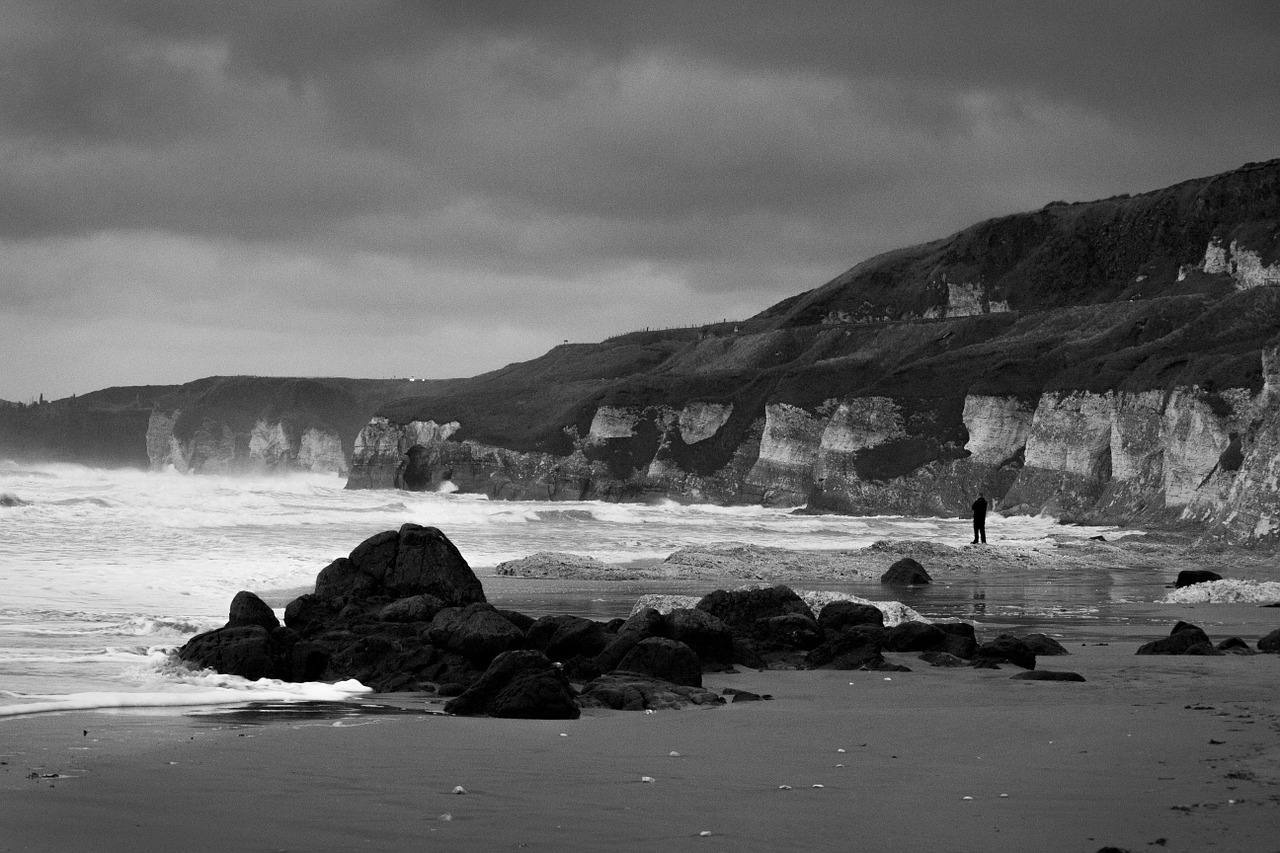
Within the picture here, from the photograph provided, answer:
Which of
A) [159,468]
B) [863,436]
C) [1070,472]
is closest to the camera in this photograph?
[1070,472]

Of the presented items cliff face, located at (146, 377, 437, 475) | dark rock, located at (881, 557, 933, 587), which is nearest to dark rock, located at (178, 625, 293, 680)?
dark rock, located at (881, 557, 933, 587)

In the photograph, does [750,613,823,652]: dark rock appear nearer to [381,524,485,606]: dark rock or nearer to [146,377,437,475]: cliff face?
[381,524,485,606]: dark rock

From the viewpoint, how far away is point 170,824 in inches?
238

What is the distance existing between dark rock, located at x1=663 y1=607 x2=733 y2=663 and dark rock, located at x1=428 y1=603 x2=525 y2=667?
1662 millimetres

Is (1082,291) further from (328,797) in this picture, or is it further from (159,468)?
(328,797)

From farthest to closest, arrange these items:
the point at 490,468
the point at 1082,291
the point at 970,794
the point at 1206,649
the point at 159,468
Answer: the point at 159,468
the point at 1082,291
the point at 490,468
the point at 1206,649
the point at 970,794

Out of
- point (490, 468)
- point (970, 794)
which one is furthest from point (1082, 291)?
point (970, 794)

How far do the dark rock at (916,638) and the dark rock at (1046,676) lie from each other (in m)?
2.24

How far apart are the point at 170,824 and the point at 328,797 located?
35.5 inches

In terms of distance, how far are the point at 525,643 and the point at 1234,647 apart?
7637mm

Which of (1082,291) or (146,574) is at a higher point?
(1082,291)

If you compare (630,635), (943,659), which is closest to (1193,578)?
(943,659)

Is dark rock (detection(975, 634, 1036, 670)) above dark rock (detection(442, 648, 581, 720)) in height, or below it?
below

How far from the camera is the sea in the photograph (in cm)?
1189
